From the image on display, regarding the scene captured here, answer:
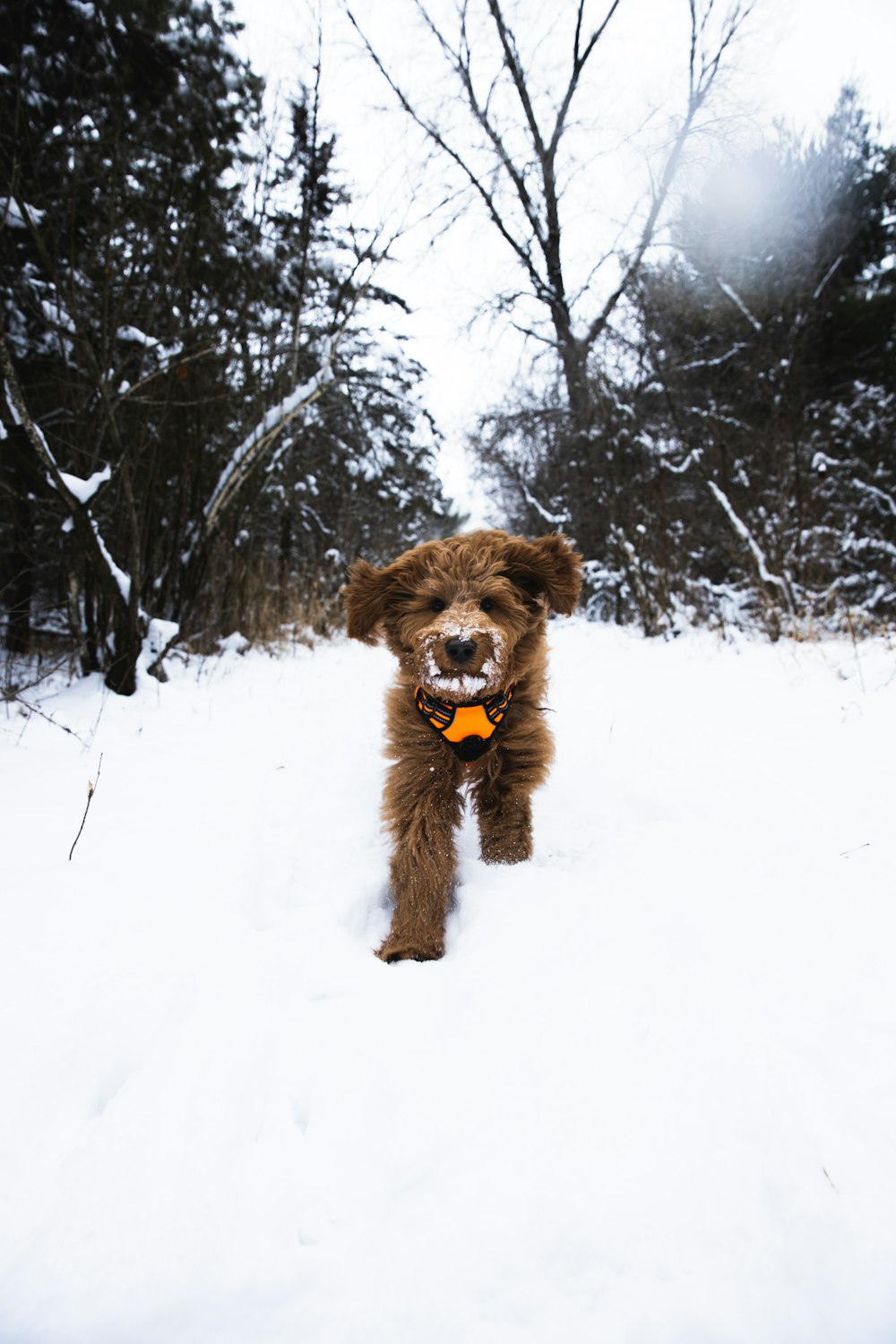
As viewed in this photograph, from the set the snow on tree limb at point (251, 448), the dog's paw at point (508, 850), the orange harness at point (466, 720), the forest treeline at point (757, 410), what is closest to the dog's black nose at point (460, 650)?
the orange harness at point (466, 720)

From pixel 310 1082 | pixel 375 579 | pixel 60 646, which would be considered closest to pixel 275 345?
pixel 60 646

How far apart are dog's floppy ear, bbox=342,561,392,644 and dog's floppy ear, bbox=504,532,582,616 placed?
1.81 ft

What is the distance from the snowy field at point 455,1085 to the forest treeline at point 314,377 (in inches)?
118

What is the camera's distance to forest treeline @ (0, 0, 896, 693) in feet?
14.8

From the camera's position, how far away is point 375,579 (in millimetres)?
2625

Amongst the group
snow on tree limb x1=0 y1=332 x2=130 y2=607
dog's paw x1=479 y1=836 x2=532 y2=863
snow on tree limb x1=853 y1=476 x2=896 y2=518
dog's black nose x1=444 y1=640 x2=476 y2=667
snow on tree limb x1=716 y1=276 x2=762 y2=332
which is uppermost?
snow on tree limb x1=716 y1=276 x2=762 y2=332

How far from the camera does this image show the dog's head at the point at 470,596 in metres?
2.25

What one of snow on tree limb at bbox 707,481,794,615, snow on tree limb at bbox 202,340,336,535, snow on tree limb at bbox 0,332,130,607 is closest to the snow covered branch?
snow on tree limb at bbox 202,340,336,535

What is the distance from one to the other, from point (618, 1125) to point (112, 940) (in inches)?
53.7

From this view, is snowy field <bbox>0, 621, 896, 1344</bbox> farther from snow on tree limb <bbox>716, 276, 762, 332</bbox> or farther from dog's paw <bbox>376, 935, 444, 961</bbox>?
snow on tree limb <bbox>716, 276, 762, 332</bbox>

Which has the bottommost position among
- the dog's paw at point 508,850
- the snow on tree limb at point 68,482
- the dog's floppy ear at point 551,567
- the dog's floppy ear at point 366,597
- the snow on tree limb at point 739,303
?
the dog's paw at point 508,850

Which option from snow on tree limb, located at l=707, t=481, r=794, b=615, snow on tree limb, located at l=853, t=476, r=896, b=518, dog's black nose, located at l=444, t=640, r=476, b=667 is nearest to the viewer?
dog's black nose, located at l=444, t=640, r=476, b=667

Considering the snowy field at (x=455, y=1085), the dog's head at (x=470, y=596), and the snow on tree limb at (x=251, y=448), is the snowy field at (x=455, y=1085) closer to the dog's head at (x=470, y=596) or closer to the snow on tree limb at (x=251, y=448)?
the dog's head at (x=470, y=596)

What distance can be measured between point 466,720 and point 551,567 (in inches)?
32.5
